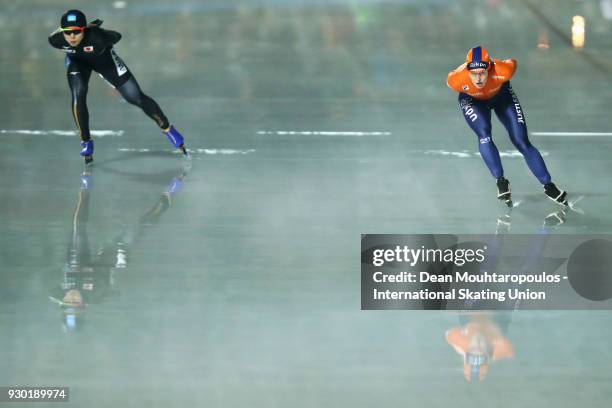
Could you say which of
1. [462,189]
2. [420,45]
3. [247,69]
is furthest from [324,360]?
[420,45]

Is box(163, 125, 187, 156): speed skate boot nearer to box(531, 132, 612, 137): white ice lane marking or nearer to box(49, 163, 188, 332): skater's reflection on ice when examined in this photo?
box(49, 163, 188, 332): skater's reflection on ice

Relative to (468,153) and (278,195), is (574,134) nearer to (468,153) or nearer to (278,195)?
(468,153)

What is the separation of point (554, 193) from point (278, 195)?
2.31 m

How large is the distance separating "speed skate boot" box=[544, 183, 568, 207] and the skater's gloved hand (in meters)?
3.93

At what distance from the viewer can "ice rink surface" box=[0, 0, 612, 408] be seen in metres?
6.74

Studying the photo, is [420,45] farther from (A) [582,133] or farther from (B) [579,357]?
(B) [579,357]

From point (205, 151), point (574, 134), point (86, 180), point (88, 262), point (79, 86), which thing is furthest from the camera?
point (574, 134)

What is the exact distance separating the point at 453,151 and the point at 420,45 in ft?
16.9

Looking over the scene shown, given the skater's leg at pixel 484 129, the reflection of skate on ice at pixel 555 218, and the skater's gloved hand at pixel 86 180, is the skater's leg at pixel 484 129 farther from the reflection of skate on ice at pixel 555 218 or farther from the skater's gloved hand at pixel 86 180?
the skater's gloved hand at pixel 86 180

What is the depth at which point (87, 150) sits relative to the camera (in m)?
11.4

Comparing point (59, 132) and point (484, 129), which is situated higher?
point (59, 132)

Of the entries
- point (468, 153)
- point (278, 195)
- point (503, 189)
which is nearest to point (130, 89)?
point (278, 195)

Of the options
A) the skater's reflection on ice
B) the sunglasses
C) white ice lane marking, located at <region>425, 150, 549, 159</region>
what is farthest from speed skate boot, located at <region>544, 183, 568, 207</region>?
the sunglasses

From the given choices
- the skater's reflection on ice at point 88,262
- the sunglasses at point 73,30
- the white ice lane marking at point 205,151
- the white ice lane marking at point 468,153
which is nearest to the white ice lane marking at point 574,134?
the white ice lane marking at point 468,153
